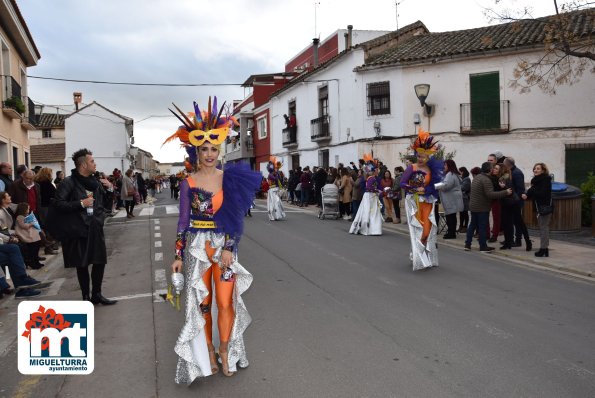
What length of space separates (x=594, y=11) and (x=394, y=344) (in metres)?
12.2

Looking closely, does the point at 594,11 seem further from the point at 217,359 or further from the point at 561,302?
the point at 217,359

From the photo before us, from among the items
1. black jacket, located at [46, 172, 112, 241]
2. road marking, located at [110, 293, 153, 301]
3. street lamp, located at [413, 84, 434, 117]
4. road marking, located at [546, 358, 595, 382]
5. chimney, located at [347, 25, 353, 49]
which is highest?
chimney, located at [347, 25, 353, 49]

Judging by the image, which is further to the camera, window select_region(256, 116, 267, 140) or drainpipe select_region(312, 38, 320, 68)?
window select_region(256, 116, 267, 140)

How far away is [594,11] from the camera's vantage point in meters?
13.1

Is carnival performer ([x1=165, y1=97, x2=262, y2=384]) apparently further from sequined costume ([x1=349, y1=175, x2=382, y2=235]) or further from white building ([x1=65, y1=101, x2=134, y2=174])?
white building ([x1=65, y1=101, x2=134, y2=174])

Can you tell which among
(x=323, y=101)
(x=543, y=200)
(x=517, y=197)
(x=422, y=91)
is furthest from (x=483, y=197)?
(x=323, y=101)

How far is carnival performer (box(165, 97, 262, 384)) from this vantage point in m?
4.18

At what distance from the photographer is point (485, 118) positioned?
70.4 ft

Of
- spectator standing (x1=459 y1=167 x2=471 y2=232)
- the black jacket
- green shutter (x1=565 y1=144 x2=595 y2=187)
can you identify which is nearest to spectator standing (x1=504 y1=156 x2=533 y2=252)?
spectator standing (x1=459 y1=167 x2=471 y2=232)

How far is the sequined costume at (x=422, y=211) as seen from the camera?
27.5 feet

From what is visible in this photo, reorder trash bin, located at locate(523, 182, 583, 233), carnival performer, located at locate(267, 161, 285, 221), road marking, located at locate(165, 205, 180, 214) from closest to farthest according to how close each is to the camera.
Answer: trash bin, located at locate(523, 182, 583, 233) < carnival performer, located at locate(267, 161, 285, 221) < road marking, located at locate(165, 205, 180, 214)

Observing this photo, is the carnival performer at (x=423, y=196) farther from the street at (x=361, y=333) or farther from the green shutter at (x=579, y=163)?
the green shutter at (x=579, y=163)

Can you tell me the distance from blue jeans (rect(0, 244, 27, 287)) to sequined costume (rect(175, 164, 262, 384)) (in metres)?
4.40

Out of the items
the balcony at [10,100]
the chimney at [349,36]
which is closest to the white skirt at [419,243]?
the balcony at [10,100]
